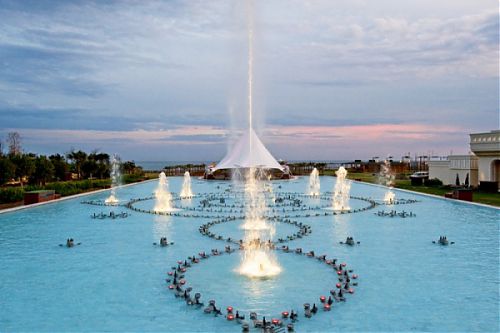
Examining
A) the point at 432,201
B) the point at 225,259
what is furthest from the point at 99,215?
the point at 432,201

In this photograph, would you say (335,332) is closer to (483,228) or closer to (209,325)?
(209,325)

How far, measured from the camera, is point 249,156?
105 feet

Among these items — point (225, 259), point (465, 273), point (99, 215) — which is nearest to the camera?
point (465, 273)

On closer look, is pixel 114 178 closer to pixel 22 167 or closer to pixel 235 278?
pixel 22 167

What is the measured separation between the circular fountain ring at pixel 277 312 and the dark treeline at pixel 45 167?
26537mm

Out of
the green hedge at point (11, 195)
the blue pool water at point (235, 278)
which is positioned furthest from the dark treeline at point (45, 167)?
the blue pool water at point (235, 278)

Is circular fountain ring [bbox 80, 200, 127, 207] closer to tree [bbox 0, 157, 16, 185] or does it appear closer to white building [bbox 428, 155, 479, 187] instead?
tree [bbox 0, 157, 16, 185]

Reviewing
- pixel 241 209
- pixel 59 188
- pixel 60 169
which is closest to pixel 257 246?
pixel 241 209

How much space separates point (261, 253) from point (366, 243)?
461 cm

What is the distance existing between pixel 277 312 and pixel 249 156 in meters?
23.5

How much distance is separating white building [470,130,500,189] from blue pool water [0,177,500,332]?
37.1ft

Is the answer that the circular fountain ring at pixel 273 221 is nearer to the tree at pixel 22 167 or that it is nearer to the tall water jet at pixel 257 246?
the tall water jet at pixel 257 246

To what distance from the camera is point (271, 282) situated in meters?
10.8

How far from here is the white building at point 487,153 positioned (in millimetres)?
28734
